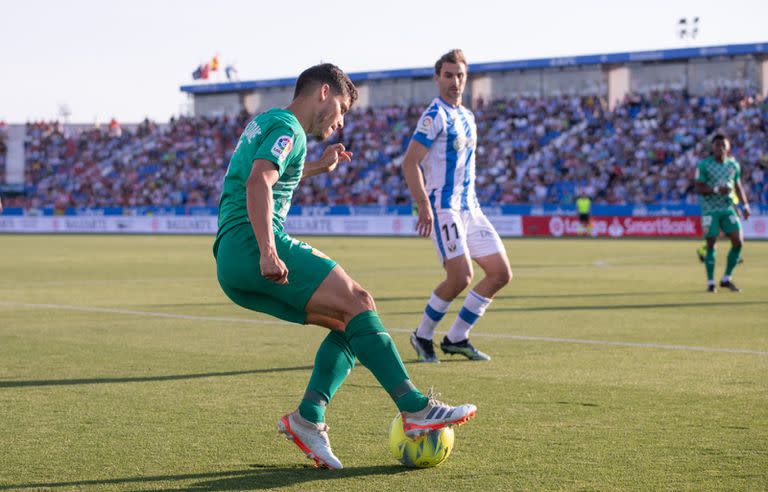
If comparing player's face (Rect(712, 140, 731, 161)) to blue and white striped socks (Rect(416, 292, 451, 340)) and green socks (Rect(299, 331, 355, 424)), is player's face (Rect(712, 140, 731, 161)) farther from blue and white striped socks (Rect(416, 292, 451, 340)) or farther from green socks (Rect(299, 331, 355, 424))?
green socks (Rect(299, 331, 355, 424))

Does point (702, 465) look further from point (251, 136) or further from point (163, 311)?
point (163, 311)

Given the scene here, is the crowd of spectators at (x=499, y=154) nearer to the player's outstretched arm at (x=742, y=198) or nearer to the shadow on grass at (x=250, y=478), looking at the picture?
the player's outstretched arm at (x=742, y=198)

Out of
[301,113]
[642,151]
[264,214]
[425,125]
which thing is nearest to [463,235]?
[425,125]

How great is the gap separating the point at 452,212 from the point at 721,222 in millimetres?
8984

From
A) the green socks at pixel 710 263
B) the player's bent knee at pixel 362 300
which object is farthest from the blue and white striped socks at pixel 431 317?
the green socks at pixel 710 263

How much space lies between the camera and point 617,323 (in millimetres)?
11805

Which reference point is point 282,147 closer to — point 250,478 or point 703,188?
point 250,478

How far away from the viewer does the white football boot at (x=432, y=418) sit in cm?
491

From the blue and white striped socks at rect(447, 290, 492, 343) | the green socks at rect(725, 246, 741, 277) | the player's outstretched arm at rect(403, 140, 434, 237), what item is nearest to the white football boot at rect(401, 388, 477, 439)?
the player's outstretched arm at rect(403, 140, 434, 237)

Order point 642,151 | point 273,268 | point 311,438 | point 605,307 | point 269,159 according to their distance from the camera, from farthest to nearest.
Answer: point 642,151 → point 605,307 → point 311,438 → point 269,159 → point 273,268

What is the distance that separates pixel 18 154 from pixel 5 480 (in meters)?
68.1

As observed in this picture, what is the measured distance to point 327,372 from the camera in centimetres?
521

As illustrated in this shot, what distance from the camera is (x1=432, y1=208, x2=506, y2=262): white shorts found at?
8883 millimetres

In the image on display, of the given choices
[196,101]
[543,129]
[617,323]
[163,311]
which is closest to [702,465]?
[617,323]
